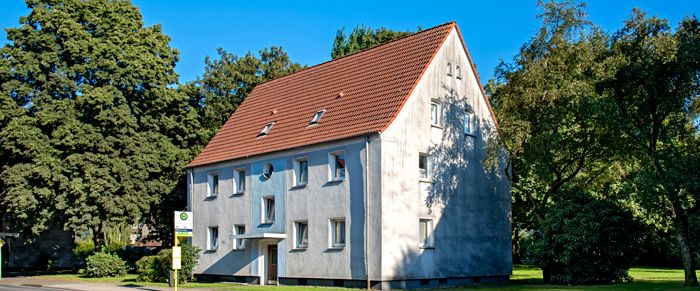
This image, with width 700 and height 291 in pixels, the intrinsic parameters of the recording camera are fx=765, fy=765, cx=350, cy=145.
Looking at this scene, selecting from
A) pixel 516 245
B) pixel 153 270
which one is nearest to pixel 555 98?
pixel 153 270

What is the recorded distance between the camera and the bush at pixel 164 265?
3616cm

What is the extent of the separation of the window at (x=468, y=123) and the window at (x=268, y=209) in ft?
30.9

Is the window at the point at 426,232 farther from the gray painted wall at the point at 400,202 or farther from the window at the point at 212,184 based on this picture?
the window at the point at 212,184

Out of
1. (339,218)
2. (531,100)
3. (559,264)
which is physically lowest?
(559,264)

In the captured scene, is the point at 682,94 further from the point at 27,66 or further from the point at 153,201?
the point at 27,66

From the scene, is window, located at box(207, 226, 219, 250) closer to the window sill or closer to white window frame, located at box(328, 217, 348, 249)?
white window frame, located at box(328, 217, 348, 249)

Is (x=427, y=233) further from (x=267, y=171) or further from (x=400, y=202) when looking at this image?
(x=267, y=171)

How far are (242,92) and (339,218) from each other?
72.0 feet

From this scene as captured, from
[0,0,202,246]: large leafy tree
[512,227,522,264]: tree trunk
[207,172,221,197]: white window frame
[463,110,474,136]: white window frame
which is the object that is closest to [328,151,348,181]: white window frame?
[463,110,474,136]: white window frame

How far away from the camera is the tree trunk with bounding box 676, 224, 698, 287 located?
2833 centimetres

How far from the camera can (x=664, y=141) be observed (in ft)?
95.1

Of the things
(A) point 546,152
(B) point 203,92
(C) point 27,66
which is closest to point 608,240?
(A) point 546,152

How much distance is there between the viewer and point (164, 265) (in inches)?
1425

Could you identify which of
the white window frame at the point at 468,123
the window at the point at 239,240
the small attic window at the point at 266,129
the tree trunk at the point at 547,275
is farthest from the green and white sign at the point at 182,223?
the tree trunk at the point at 547,275
